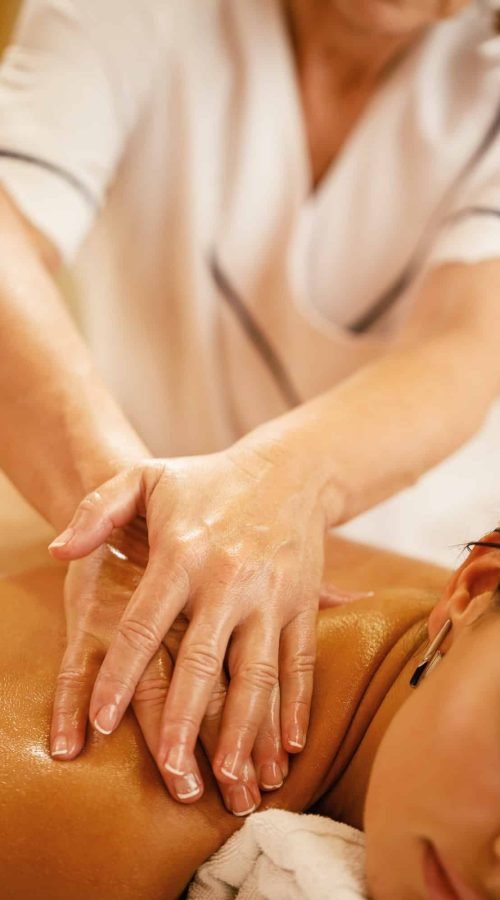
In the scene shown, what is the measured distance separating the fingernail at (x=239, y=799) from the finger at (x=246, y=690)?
2 cm

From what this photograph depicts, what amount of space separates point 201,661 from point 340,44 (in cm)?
107

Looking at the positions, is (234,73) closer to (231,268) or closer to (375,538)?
(231,268)

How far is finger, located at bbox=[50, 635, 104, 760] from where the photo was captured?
2.70 feet

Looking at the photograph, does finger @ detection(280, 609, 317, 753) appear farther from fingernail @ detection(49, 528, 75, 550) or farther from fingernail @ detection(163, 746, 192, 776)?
fingernail @ detection(49, 528, 75, 550)

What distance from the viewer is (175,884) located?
0.82m

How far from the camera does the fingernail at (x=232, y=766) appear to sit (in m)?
0.81

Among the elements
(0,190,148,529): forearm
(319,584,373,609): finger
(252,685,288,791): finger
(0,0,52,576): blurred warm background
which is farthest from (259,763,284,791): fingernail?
(0,0,52,576): blurred warm background

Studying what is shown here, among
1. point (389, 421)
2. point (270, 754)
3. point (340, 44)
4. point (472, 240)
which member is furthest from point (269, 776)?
point (340, 44)

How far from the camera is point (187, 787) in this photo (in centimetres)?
81

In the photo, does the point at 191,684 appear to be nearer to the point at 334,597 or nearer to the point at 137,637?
the point at 137,637

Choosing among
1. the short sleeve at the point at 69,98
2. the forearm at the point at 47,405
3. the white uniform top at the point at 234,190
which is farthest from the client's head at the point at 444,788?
the short sleeve at the point at 69,98

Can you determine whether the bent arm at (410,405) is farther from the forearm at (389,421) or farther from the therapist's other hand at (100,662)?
the therapist's other hand at (100,662)

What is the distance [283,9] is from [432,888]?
1286 millimetres

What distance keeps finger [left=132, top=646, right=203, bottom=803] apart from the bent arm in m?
0.26
